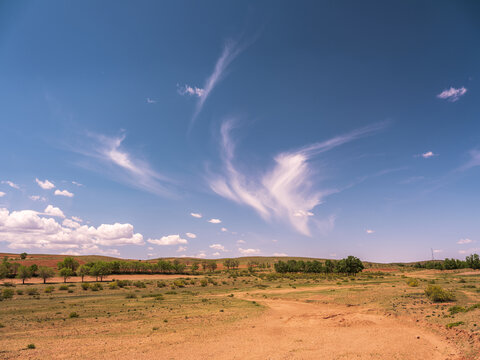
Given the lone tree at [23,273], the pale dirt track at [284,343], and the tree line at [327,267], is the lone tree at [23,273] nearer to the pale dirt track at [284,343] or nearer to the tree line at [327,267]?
the pale dirt track at [284,343]

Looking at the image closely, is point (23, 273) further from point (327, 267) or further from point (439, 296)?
point (327, 267)

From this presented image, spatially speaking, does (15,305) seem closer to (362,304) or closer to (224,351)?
(224,351)

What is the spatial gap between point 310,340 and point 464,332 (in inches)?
411

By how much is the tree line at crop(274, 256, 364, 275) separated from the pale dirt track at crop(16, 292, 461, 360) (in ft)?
257

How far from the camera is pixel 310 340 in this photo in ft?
62.3

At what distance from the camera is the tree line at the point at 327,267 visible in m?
95.1

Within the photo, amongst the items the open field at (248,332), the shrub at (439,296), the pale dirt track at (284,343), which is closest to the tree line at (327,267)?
the open field at (248,332)

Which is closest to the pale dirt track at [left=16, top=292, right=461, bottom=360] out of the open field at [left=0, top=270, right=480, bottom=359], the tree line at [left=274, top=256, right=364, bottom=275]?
the open field at [left=0, top=270, right=480, bottom=359]

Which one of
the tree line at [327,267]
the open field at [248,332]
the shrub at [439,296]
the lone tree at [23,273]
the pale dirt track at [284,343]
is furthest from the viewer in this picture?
the tree line at [327,267]

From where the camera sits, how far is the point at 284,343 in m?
18.7

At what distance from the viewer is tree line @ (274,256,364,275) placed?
95062 mm

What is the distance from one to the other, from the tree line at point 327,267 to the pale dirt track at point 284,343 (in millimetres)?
78393

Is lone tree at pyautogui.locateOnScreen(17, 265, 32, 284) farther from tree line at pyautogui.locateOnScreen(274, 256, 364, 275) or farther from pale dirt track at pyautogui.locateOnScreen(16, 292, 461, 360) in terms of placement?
tree line at pyautogui.locateOnScreen(274, 256, 364, 275)

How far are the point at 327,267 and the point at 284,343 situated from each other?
11943 cm
